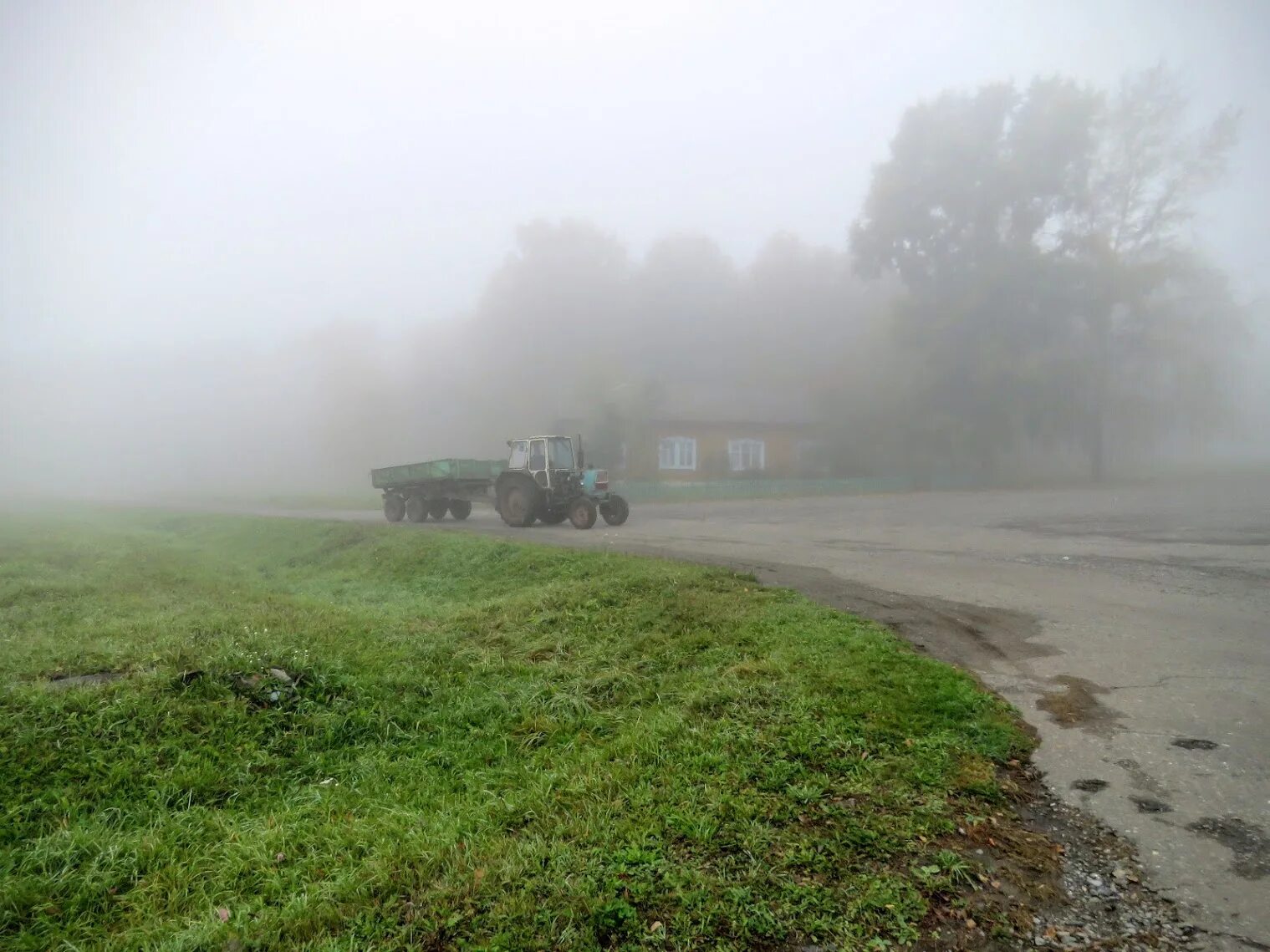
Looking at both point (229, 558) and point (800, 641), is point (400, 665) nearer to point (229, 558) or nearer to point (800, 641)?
point (800, 641)

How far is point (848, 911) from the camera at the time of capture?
2873mm

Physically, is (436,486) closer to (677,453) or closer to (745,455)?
(677,453)

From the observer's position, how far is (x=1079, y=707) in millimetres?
5172

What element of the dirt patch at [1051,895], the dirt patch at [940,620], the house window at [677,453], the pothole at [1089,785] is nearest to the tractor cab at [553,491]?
the dirt patch at [940,620]

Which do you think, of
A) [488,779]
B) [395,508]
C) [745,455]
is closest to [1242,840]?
[488,779]

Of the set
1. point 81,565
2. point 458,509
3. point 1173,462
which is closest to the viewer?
point 81,565

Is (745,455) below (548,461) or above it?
above

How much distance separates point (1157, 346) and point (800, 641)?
3670 cm

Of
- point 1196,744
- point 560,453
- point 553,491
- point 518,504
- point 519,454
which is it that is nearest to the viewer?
point 1196,744

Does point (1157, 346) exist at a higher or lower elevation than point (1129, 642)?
higher

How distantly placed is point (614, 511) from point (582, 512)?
114cm

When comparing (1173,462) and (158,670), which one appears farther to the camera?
(1173,462)

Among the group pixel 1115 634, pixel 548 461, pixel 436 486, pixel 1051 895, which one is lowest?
pixel 1051 895

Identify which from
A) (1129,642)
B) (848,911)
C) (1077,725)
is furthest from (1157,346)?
(848,911)
